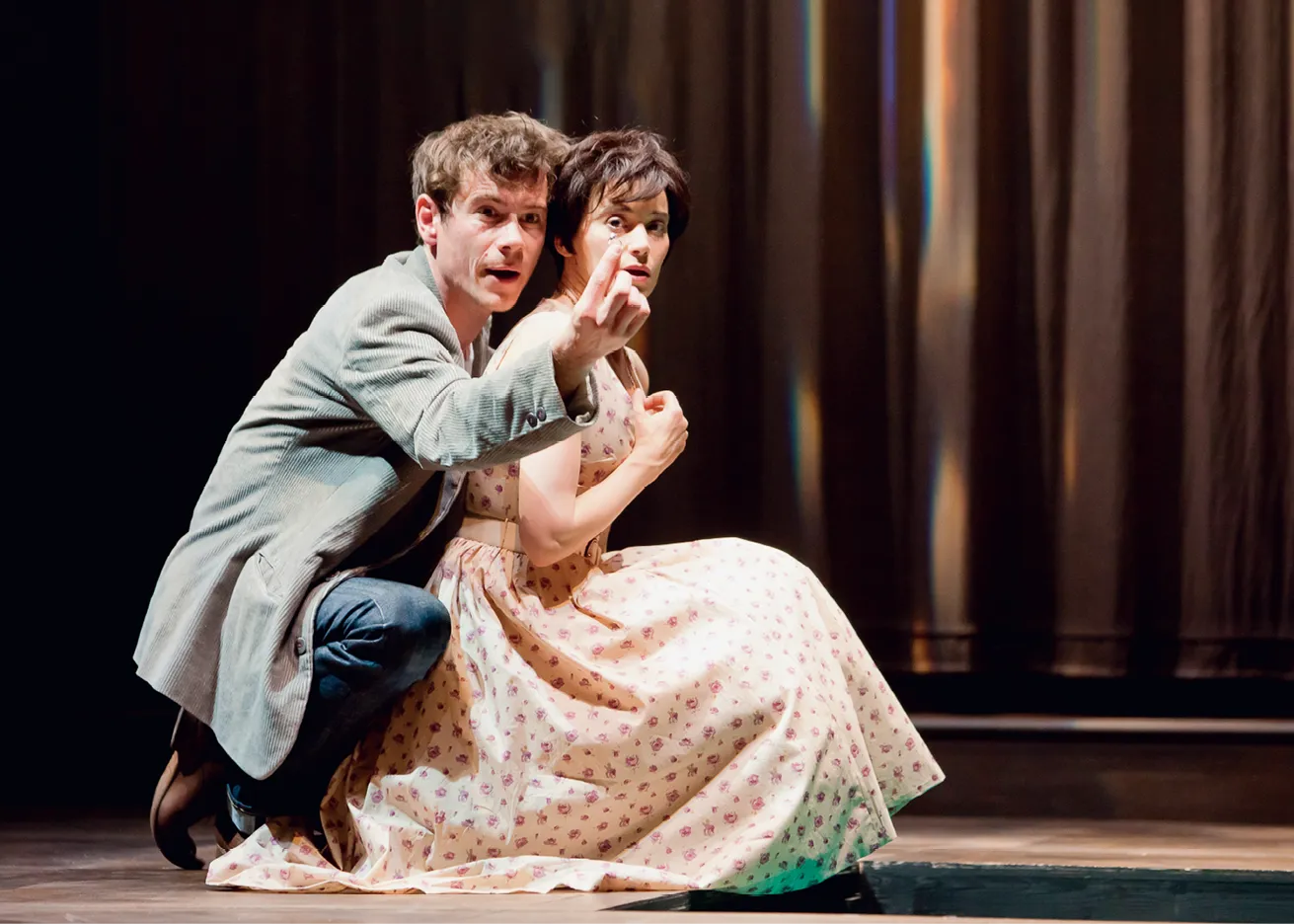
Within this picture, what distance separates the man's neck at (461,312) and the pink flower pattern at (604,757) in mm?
208

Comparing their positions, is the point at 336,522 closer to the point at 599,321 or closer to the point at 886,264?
the point at 599,321

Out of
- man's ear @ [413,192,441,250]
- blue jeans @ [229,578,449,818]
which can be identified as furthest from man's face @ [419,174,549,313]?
blue jeans @ [229,578,449,818]

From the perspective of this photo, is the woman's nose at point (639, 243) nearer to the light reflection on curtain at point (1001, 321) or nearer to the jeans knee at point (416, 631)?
the jeans knee at point (416, 631)

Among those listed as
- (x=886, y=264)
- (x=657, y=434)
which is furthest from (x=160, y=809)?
(x=886, y=264)

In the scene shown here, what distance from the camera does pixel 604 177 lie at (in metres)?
2.01

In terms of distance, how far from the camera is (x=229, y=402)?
340cm

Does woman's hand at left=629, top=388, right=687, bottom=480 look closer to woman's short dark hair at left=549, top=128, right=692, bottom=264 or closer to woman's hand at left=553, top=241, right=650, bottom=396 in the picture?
woman's short dark hair at left=549, top=128, right=692, bottom=264

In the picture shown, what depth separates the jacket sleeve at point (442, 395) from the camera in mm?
1577

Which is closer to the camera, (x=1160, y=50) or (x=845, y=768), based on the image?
(x=845, y=768)

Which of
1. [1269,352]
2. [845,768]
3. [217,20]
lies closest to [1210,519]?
[1269,352]

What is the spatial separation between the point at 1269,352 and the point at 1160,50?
0.66 meters

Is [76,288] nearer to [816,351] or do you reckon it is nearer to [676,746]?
Answer: [816,351]

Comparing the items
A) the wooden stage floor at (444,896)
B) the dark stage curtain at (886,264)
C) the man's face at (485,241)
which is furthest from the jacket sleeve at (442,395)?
the dark stage curtain at (886,264)

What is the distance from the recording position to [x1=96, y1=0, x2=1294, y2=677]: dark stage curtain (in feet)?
10.5
